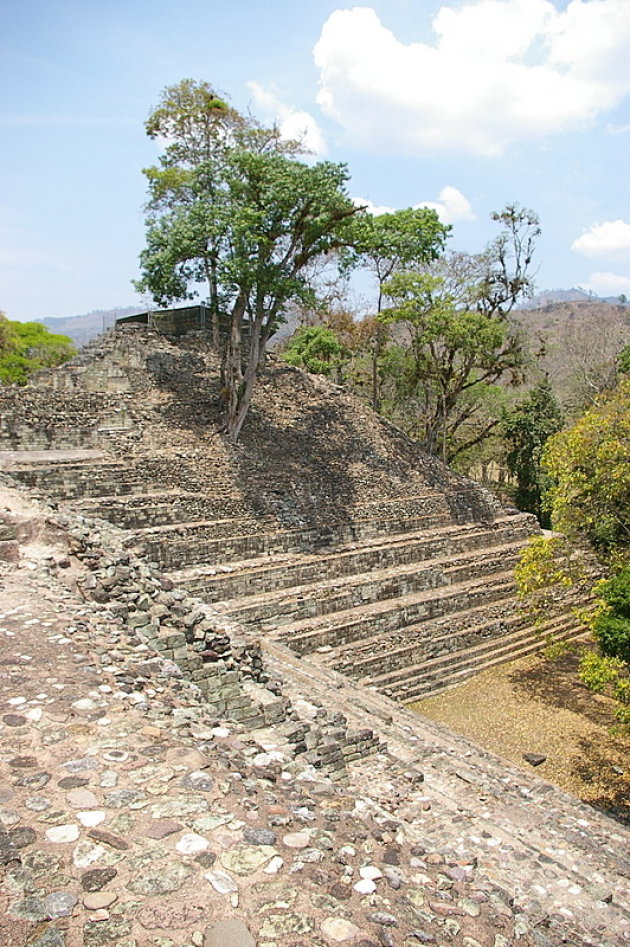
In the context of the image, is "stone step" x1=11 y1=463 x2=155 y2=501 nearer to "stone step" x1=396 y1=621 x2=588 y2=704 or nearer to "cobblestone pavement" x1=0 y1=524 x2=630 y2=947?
"cobblestone pavement" x1=0 y1=524 x2=630 y2=947

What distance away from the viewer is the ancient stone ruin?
3.96 m

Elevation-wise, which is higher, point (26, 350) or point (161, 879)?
point (26, 350)

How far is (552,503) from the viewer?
10.1 meters

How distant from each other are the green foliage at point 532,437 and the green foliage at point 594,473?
11362 mm

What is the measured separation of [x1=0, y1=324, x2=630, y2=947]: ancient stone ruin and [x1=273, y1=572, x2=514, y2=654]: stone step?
0.14 ft

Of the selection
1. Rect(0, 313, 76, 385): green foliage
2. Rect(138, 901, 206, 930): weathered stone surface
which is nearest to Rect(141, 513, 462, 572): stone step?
Rect(138, 901, 206, 930): weathered stone surface

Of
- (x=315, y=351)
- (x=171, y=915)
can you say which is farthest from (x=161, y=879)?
(x=315, y=351)

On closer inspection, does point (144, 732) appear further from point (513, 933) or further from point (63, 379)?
point (63, 379)

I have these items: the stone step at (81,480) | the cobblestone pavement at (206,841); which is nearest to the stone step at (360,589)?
the stone step at (81,480)

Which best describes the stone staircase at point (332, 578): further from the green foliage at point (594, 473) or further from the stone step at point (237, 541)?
the green foliage at point (594, 473)

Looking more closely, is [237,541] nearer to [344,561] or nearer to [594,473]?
[344,561]

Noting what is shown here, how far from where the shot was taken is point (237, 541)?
11352 mm

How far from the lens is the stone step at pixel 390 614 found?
397 inches

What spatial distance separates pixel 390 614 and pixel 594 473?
4.27 m
